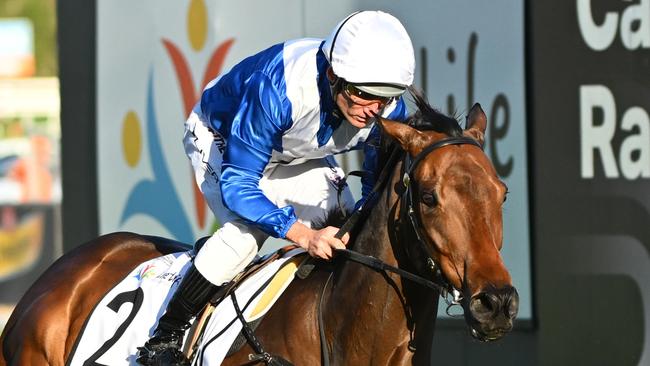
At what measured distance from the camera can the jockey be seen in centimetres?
342

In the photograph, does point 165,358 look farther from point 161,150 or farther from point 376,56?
point 161,150

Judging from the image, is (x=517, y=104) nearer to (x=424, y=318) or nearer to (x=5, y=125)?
(x=424, y=318)

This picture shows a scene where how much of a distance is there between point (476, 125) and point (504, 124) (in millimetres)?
2848

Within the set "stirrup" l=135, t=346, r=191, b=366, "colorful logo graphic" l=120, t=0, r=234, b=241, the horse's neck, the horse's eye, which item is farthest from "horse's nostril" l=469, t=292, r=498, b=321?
"colorful logo graphic" l=120, t=0, r=234, b=241

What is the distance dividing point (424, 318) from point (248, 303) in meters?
0.59

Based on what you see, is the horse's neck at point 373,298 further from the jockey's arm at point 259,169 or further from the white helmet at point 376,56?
the white helmet at point 376,56

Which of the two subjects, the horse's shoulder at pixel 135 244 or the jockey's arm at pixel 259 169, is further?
the horse's shoulder at pixel 135 244

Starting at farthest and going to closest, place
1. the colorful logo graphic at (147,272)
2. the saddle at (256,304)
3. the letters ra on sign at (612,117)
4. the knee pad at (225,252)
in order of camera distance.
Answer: the letters ra on sign at (612,117), the colorful logo graphic at (147,272), the knee pad at (225,252), the saddle at (256,304)

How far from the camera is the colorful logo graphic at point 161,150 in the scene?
756cm

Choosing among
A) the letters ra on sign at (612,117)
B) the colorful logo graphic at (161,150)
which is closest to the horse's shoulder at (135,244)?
the letters ra on sign at (612,117)

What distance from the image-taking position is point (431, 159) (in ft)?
10.5

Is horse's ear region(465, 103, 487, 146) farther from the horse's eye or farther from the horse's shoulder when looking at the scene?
the horse's shoulder

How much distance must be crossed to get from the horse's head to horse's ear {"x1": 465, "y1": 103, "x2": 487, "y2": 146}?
0.21ft

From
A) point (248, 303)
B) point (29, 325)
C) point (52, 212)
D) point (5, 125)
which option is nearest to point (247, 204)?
point (248, 303)
